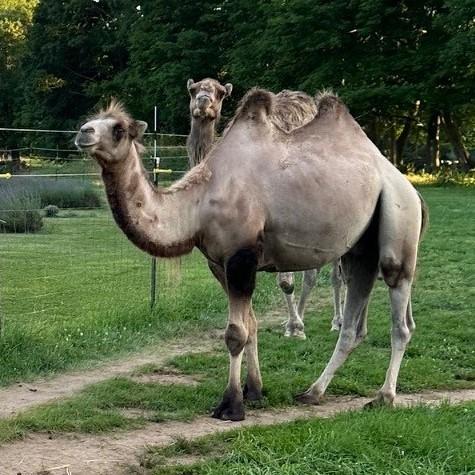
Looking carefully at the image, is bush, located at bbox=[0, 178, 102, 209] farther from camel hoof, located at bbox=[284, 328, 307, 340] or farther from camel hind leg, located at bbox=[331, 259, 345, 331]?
camel hoof, located at bbox=[284, 328, 307, 340]

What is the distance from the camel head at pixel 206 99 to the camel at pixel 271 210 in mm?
1589

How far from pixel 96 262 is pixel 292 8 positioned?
2417 centimetres

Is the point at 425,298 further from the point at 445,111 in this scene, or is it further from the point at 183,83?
the point at 183,83

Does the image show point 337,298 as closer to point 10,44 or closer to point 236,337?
point 236,337

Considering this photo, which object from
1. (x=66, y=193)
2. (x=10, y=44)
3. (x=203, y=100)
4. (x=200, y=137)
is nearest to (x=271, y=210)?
(x=200, y=137)

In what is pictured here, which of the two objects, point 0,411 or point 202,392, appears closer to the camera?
point 0,411

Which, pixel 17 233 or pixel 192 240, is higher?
pixel 192 240

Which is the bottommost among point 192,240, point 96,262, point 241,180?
point 96,262

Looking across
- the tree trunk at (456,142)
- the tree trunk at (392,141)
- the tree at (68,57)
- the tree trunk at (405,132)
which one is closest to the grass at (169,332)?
the tree trunk at (456,142)

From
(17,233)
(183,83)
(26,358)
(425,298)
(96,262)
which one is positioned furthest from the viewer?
(183,83)

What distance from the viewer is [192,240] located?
6305 millimetres

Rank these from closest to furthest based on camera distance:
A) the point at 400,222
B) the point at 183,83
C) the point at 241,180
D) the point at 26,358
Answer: the point at 241,180, the point at 400,222, the point at 26,358, the point at 183,83

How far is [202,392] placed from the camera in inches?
271

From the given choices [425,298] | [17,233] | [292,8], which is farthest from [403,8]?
[425,298]
